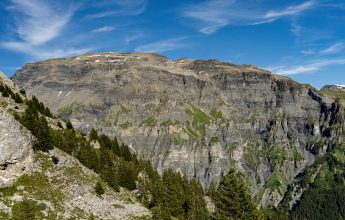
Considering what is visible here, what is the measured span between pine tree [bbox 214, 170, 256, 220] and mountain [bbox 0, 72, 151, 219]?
64.7ft

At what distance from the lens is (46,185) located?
219ft

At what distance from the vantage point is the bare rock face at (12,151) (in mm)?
63938

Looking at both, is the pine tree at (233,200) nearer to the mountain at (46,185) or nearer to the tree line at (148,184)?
the tree line at (148,184)

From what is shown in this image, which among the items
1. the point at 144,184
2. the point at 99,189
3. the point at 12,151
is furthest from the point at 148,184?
the point at 12,151

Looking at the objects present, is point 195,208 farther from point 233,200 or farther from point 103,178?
point 233,200

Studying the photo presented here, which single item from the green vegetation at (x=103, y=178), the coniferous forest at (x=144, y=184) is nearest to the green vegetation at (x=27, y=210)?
the coniferous forest at (x=144, y=184)

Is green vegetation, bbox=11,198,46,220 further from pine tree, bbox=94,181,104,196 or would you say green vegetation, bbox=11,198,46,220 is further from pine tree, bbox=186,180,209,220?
pine tree, bbox=186,180,209,220

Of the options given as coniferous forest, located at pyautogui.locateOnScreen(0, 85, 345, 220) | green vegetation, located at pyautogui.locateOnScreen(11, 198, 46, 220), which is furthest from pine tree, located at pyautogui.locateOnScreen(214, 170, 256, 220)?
green vegetation, located at pyautogui.locateOnScreen(11, 198, 46, 220)

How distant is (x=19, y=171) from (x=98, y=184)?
14925 mm

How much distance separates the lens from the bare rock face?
63938mm

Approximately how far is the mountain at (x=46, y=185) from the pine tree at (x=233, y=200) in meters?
19.7

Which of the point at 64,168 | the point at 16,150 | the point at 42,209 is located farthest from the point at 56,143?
the point at 42,209

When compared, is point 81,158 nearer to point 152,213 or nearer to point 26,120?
point 26,120

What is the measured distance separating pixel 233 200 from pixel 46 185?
30.8m
